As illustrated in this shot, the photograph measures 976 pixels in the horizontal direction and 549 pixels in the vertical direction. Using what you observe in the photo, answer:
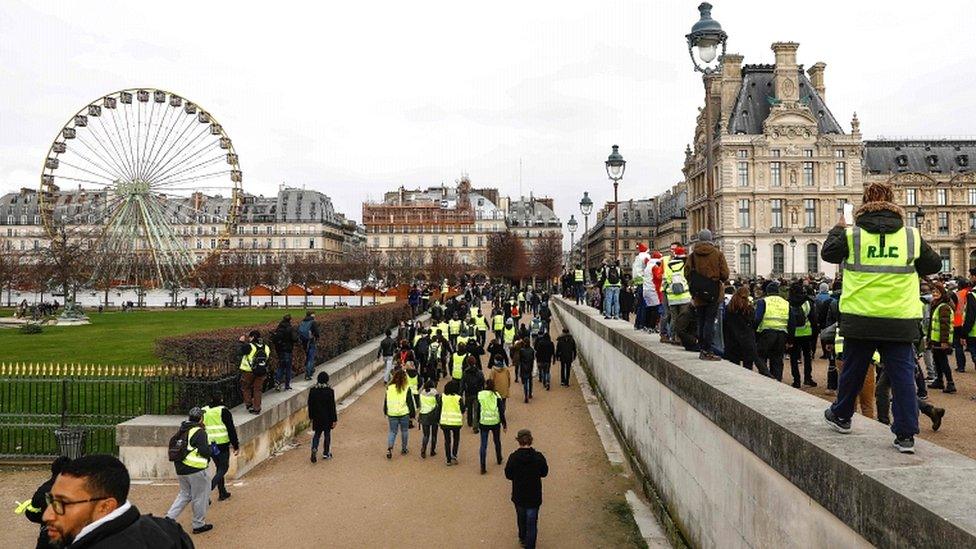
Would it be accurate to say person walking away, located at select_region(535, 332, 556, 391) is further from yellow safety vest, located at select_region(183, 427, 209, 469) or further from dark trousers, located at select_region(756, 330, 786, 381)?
yellow safety vest, located at select_region(183, 427, 209, 469)

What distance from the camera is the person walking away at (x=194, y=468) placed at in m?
8.52

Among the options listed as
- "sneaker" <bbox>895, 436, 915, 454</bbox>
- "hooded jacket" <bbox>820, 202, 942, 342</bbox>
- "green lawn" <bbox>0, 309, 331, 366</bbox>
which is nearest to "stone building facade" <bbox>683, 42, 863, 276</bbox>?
"green lawn" <bbox>0, 309, 331, 366</bbox>

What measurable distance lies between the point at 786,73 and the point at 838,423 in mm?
70792

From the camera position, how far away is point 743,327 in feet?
31.1

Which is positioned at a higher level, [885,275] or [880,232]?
[880,232]

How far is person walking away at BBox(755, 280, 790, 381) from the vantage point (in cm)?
1004

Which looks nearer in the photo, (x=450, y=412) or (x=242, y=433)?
(x=242, y=433)

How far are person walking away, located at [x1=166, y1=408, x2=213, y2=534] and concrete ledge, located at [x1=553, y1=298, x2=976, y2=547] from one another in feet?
19.0

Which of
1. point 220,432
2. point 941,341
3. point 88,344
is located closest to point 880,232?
point 941,341

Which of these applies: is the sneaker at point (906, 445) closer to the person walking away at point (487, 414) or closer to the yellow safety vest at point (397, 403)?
the person walking away at point (487, 414)

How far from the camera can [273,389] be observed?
595 inches

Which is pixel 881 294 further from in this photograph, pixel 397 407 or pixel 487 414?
pixel 397 407

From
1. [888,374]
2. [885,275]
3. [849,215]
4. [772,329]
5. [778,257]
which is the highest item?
[778,257]

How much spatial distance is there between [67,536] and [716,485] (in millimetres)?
5001
